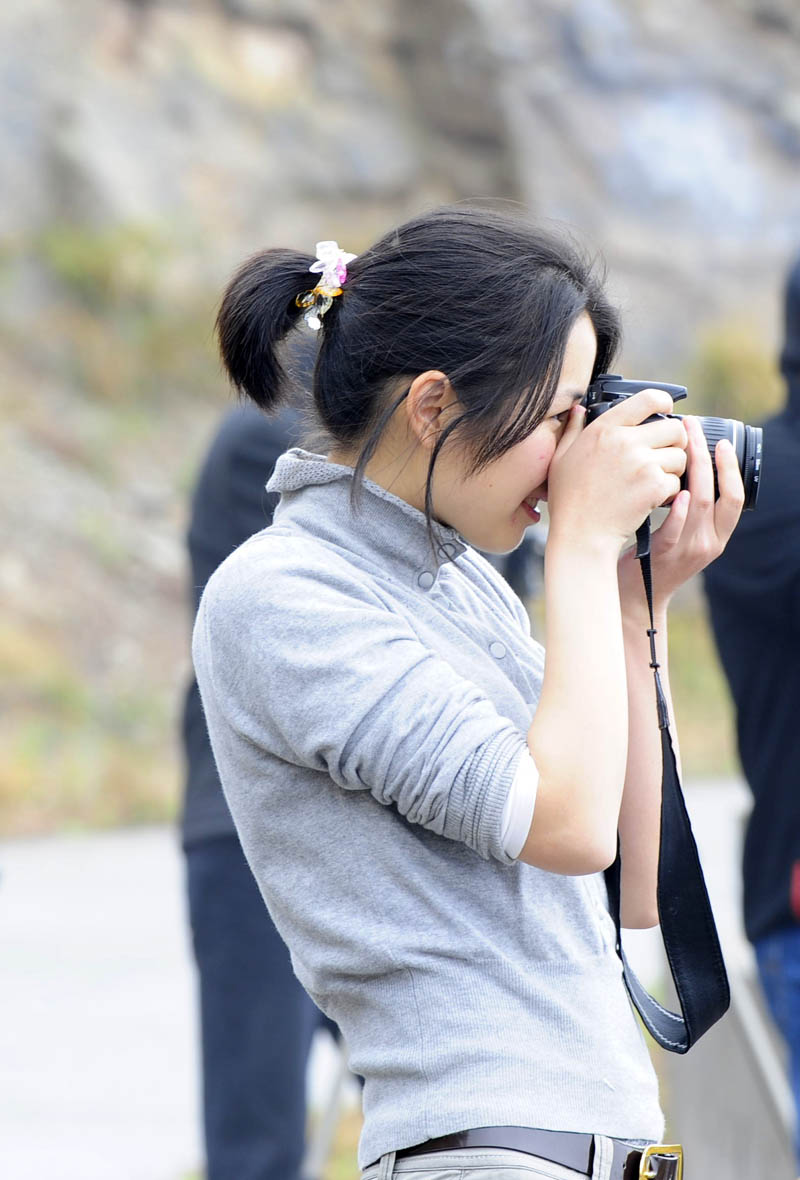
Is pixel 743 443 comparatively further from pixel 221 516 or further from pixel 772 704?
pixel 221 516

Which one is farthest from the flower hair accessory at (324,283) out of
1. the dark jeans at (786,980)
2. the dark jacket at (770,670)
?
the dark jeans at (786,980)

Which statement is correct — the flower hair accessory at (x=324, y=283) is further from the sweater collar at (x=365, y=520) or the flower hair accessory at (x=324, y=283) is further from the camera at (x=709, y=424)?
the camera at (x=709, y=424)

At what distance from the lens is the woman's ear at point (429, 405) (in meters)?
1.33

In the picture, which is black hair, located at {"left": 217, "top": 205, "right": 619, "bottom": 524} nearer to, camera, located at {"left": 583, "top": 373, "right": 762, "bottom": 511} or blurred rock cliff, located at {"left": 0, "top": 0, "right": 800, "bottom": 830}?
camera, located at {"left": 583, "top": 373, "right": 762, "bottom": 511}

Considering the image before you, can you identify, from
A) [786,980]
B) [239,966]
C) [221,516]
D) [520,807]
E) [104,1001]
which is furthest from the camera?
[104,1001]

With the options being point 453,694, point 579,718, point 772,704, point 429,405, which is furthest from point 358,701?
point 772,704

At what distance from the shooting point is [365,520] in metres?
1.36

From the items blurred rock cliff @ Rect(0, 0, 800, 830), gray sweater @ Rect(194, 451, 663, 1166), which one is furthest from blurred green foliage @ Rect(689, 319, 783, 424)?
gray sweater @ Rect(194, 451, 663, 1166)

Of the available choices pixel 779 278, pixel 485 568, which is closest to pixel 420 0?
pixel 779 278

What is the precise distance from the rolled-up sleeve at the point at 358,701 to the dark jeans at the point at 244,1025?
1.36m

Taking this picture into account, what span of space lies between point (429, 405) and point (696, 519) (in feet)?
0.93

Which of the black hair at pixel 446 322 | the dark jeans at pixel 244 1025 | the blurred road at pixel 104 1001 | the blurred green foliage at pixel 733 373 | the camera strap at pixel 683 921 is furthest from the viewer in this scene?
the blurred green foliage at pixel 733 373

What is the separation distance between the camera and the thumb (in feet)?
4.42

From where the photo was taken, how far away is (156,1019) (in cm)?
435
